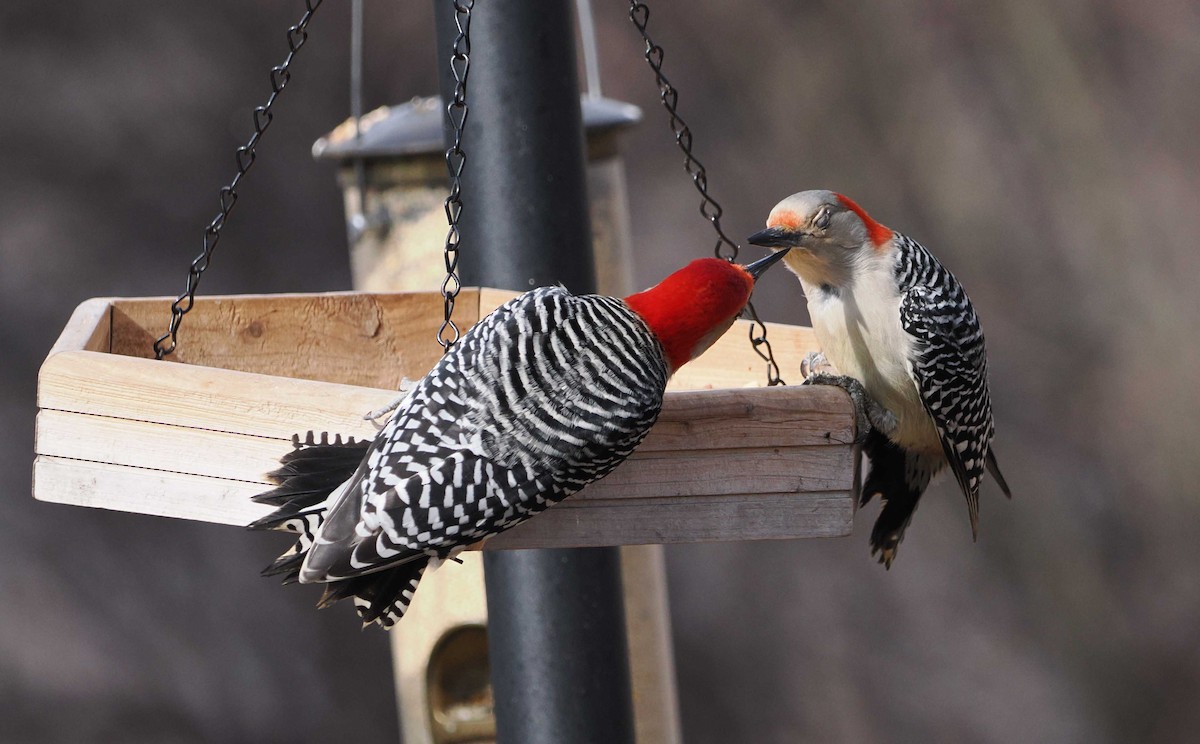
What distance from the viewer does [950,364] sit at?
241 centimetres

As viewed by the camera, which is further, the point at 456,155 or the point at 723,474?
the point at 456,155

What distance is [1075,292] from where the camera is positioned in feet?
19.9

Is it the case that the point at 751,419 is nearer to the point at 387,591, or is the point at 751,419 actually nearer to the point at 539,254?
the point at 387,591

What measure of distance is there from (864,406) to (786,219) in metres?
0.39

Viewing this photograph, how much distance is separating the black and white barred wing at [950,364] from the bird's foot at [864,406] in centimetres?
11

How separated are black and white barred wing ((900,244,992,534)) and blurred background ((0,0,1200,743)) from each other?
141 inches

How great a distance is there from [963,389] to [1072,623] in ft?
14.0

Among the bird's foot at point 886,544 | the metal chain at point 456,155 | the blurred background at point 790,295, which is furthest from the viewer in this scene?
the blurred background at point 790,295

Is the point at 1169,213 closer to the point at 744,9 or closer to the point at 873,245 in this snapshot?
the point at 744,9

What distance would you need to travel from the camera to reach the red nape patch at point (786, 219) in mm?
2375

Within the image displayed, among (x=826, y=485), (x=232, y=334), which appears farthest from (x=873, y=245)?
(x=232, y=334)

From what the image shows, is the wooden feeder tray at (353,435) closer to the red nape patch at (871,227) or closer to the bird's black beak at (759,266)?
the bird's black beak at (759,266)

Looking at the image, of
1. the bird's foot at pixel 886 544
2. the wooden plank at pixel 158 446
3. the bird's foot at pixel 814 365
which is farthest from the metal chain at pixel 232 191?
the bird's foot at pixel 886 544

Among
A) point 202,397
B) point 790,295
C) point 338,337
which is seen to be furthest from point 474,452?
point 790,295
